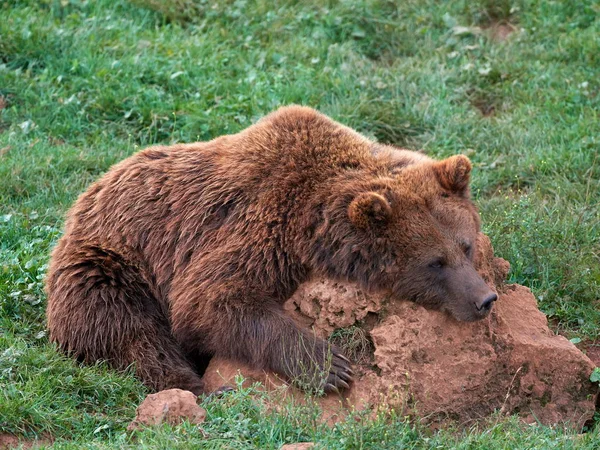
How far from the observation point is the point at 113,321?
667 cm

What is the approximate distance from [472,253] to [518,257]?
142 cm

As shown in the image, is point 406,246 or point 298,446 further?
point 406,246

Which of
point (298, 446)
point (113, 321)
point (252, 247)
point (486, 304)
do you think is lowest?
point (113, 321)

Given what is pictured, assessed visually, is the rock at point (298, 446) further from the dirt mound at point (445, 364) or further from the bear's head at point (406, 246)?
the bear's head at point (406, 246)

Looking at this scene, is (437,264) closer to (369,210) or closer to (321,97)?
(369,210)

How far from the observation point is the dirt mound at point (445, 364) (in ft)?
19.2

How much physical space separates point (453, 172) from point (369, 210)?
0.71 metres

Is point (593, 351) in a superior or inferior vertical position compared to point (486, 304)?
inferior

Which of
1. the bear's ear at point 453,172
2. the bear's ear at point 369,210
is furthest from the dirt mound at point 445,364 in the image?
the bear's ear at point 453,172

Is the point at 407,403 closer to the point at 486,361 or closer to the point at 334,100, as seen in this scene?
the point at 486,361

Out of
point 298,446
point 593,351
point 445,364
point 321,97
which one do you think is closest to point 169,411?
point 298,446

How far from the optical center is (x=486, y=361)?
602 centimetres

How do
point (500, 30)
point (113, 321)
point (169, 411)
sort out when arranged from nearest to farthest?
point (169, 411), point (113, 321), point (500, 30)

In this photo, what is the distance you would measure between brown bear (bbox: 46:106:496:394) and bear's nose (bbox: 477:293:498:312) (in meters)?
0.01
